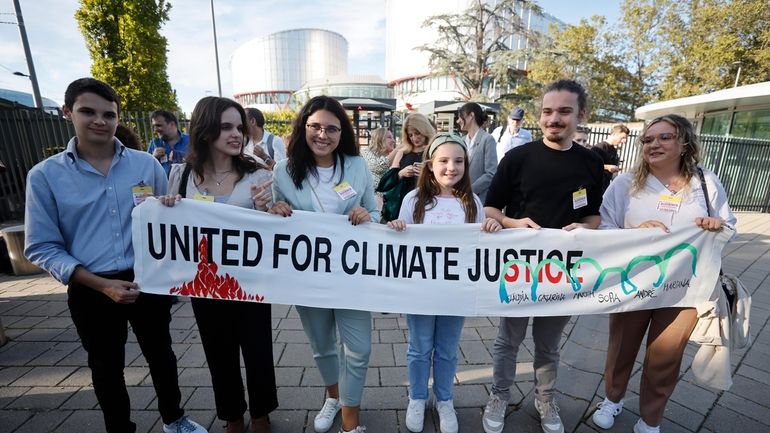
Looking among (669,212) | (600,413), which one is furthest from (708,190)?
(600,413)

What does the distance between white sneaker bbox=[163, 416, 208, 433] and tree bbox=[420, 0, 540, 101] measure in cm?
2233

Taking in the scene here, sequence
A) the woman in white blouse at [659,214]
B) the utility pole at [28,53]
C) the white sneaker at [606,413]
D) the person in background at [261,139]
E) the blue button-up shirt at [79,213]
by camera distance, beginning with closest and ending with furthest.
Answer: the blue button-up shirt at [79,213] → the woman in white blouse at [659,214] → the white sneaker at [606,413] → the person in background at [261,139] → the utility pole at [28,53]

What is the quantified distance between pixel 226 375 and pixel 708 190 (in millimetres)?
3077

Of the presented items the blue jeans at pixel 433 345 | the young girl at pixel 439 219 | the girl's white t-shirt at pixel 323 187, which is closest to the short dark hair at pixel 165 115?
the girl's white t-shirt at pixel 323 187

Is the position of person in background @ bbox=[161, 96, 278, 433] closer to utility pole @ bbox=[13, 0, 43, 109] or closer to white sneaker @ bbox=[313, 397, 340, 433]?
white sneaker @ bbox=[313, 397, 340, 433]

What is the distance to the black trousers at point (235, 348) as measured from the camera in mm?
2141

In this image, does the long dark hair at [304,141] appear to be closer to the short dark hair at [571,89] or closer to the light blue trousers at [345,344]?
the light blue trousers at [345,344]

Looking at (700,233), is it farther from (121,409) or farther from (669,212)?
(121,409)

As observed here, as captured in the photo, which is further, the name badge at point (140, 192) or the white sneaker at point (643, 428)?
the white sneaker at point (643, 428)

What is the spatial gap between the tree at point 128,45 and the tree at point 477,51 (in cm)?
1520

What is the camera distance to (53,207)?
6.18ft

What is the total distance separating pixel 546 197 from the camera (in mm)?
2199

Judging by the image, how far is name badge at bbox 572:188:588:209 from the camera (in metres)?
2.17

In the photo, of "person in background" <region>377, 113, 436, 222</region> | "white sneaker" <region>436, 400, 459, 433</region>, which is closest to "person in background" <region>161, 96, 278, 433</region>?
"white sneaker" <region>436, 400, 459, 433</region>
